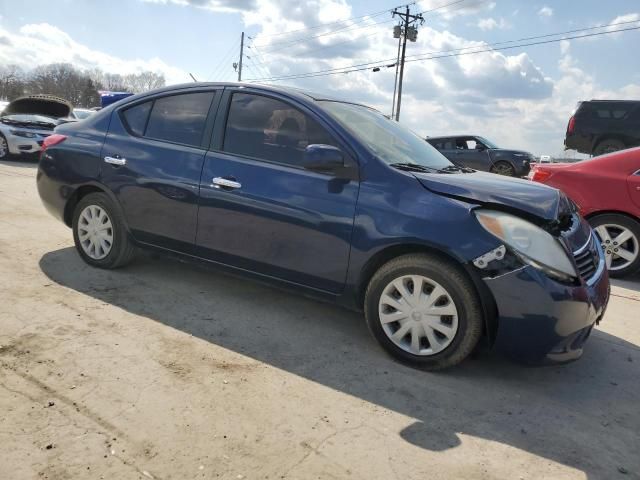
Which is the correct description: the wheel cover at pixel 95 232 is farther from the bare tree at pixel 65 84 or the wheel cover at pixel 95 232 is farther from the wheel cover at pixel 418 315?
the bare tree at pixel 65 84

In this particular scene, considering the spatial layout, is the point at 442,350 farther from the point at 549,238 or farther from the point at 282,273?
the point at 282,273

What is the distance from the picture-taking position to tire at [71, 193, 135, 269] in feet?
14.6

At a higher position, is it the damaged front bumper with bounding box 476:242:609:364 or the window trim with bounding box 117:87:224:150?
the window trim with bounding box 117:87:224:150

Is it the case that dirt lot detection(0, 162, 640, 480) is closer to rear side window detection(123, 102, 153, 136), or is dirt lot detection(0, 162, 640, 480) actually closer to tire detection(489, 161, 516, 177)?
rear side window detection(123, 102, 153, 136)

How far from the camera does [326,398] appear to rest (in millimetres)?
2893

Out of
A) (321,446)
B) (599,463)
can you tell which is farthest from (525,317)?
(321,446)

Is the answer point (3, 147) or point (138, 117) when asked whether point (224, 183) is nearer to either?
point (138, 117)

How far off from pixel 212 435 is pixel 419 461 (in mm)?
952

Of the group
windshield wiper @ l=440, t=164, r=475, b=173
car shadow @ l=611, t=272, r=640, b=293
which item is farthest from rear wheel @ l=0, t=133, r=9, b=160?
car shadow @ l=611, t=272, r=640, b=293

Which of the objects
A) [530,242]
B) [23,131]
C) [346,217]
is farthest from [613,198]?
[23,131]

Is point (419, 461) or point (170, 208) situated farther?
point (170, 208)

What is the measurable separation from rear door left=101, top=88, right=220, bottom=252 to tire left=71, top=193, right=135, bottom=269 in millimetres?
152

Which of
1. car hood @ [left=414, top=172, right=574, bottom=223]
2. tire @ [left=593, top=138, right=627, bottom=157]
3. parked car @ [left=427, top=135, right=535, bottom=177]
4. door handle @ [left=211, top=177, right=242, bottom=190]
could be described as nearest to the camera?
car hood @ [left=414, top=172, right=574, bottom=223]

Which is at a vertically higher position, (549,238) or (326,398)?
(549,238)
